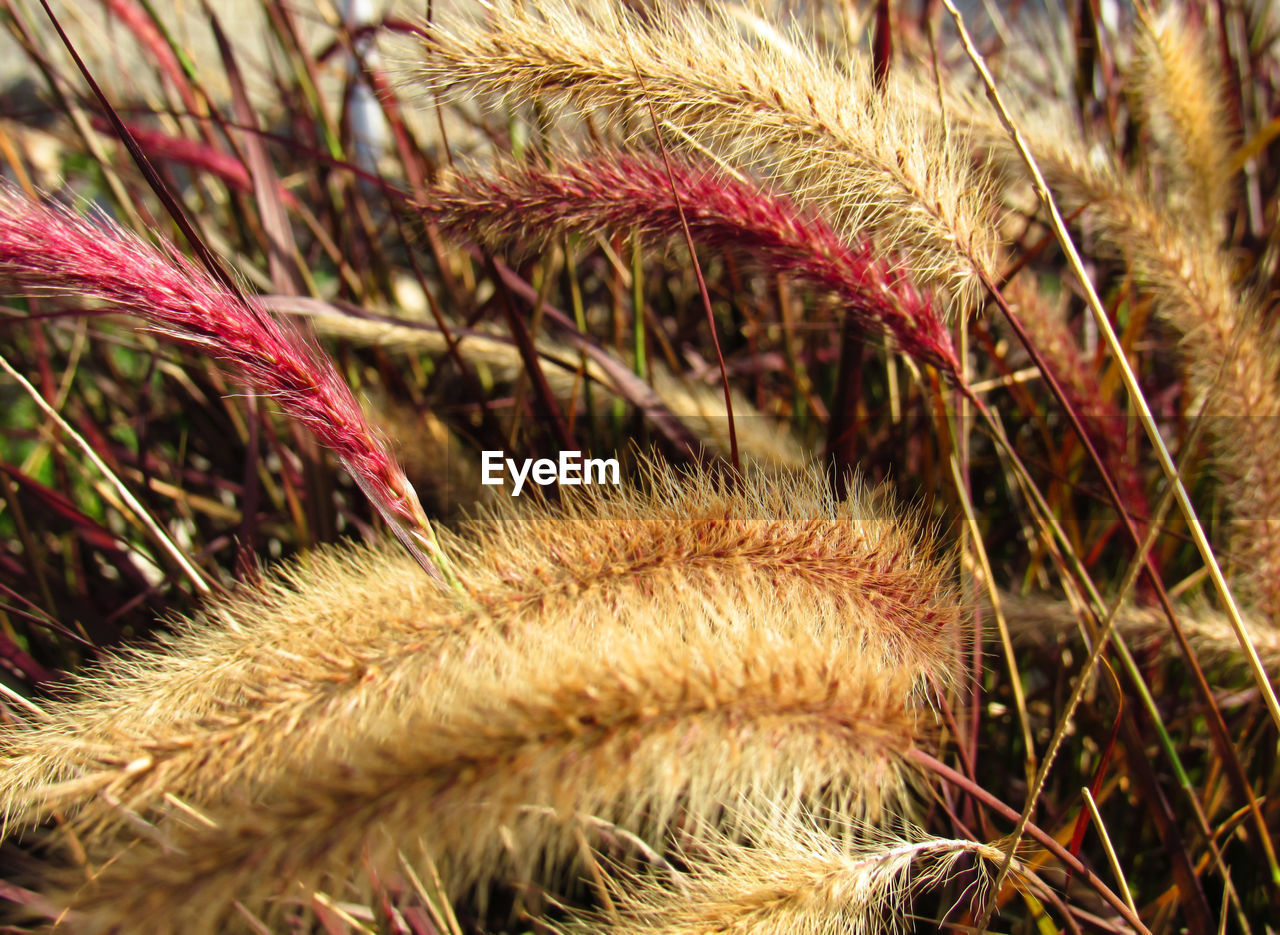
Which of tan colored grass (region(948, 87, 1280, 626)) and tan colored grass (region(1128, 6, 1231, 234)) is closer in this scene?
tan colored grass (region(948, 87, 1280, 626))

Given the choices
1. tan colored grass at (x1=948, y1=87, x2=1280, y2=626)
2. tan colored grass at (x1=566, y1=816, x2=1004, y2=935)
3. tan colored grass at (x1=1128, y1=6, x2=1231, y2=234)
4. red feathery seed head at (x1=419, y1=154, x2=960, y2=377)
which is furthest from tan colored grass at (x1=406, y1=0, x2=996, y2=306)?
tan colored grass at (x1=1128, y1=6, x2=1231, y2=234)

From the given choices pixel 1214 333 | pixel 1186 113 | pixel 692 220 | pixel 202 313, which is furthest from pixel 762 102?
pixel 1186 113

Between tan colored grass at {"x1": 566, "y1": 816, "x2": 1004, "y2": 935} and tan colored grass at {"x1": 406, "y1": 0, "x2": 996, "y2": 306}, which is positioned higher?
tan colored grass at {"x1": 406, "y1": 0, "x2": 996, "y2": 306}

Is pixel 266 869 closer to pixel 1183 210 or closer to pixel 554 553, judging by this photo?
pixel 554 553

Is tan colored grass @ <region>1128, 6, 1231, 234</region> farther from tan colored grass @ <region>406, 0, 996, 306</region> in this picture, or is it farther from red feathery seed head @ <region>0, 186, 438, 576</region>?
red feathery seed head @ <region>0, 186, 438, 576</region>

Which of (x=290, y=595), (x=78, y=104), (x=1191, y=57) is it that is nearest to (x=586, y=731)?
(x=290, y=595)

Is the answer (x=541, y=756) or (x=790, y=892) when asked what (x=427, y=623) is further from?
(x=790, y=892)

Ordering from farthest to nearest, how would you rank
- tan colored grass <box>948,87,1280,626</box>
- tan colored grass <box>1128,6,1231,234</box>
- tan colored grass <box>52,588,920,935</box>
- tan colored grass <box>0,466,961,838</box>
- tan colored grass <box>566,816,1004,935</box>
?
1. tan colored grass <box>1128,6,1231,234</box>
2. tan colored grass <box>948,87,1280,626</box>
3. tan colored grass <box>566,816,1004,935</box>
4. tan colored grass <box>0,466,961,838</box>
5. tan colored grass <box>52,588,920,935</box>
